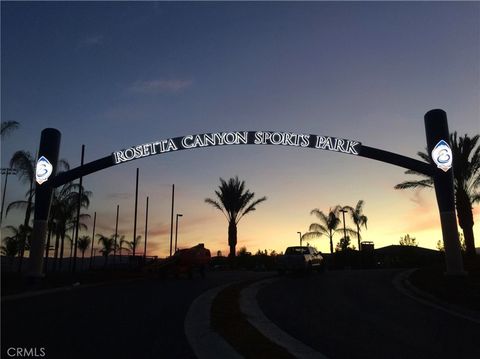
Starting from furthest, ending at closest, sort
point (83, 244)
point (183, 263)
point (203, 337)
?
point (83, 244) < point (183, 263) < point (203, 337)

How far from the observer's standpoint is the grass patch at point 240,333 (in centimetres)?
742

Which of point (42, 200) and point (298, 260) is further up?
point (42, 200)

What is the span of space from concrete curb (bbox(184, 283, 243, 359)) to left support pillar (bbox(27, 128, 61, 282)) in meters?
12.5

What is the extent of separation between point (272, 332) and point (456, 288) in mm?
10388

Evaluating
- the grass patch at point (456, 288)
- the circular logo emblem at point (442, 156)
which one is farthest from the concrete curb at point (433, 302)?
the circular logo emblem at point (442, 156)

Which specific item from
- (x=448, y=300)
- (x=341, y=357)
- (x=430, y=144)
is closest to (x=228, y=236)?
(x=430, y=144)

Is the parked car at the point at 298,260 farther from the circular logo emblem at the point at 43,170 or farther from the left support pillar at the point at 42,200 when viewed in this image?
the circular logo emblem at the point at 43,170

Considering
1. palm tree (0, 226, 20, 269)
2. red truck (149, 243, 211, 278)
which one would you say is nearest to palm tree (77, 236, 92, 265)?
palm tree (0, 226, 20, 269)

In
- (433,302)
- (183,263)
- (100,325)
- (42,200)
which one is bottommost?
(100,325)

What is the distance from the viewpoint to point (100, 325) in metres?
9.69

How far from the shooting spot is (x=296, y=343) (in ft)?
26.9

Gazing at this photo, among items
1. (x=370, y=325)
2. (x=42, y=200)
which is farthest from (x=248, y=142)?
(x=370, y=325)

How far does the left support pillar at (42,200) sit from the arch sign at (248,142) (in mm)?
3986

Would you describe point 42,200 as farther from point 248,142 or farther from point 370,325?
point 370,325
